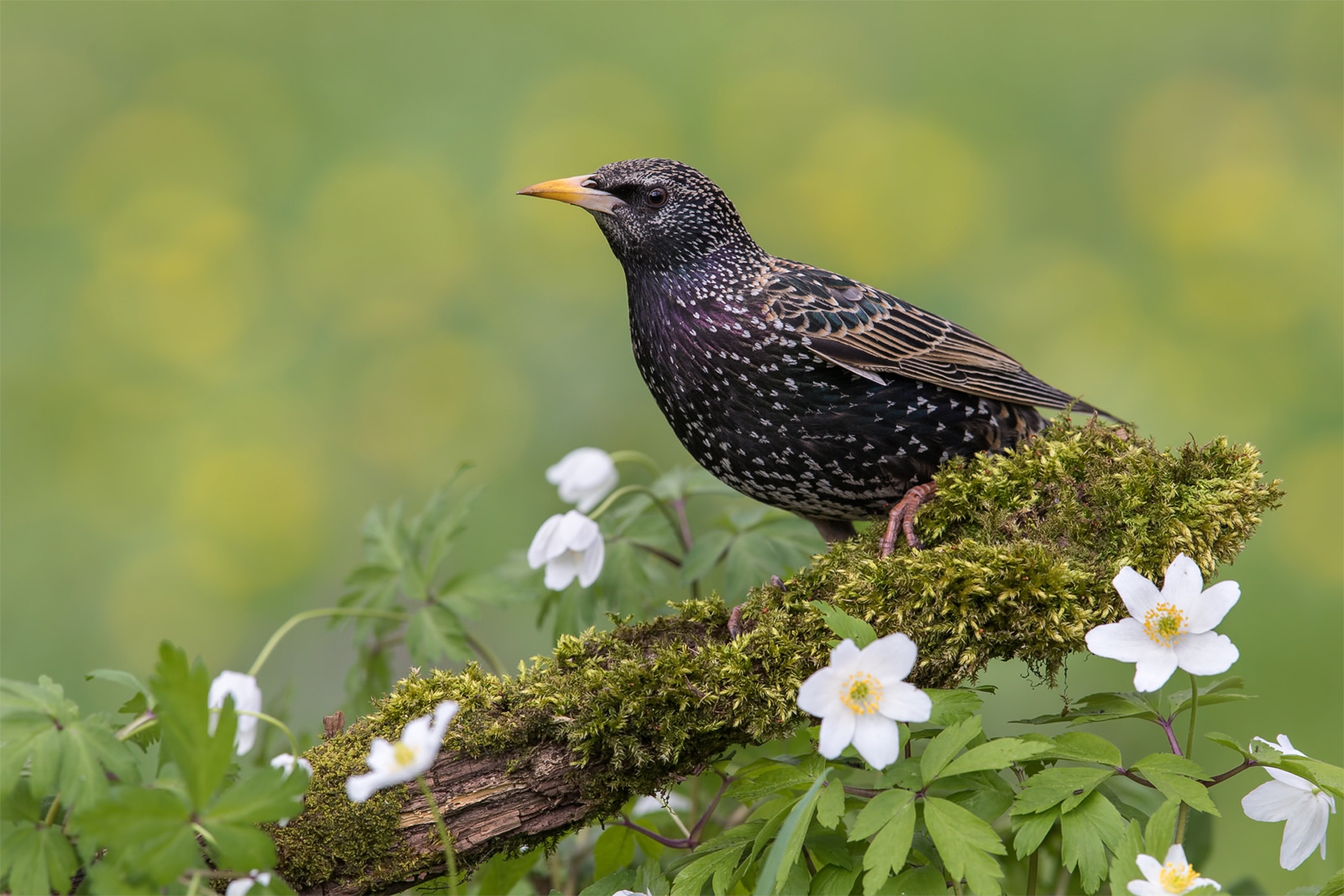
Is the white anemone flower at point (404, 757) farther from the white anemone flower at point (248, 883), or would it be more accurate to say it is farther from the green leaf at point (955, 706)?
the green leaf at point (955, 706)

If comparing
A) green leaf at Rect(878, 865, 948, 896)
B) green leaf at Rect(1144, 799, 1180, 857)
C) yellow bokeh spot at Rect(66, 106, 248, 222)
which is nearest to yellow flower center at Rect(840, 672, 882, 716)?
green leaf at Rect(878, 865, 948, 896)

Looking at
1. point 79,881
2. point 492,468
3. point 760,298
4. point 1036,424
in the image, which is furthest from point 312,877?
point 492,468

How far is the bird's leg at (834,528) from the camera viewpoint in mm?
3770

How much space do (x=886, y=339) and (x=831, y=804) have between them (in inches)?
70.4

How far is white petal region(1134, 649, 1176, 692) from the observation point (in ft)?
6.74

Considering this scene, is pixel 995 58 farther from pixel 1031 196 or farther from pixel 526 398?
pixel 526 398

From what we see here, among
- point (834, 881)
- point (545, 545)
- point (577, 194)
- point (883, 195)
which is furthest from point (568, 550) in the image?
point (883, 195)

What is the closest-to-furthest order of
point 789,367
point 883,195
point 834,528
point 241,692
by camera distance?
point 241,692, point 789,367, point 834,528, point 883,195

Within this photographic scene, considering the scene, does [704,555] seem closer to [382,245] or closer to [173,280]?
[382,245]

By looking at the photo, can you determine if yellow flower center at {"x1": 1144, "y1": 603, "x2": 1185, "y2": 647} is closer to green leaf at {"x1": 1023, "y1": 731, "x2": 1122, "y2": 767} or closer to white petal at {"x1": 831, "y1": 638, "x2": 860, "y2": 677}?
green leaf at {"x1": 1023, "y1": 731, "x2": 1122, "y2": 767}

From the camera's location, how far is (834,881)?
6.84ft

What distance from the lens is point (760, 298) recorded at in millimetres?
3424

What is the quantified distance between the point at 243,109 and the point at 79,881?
568 centimetres

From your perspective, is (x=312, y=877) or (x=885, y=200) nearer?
(x=312, y=877)
